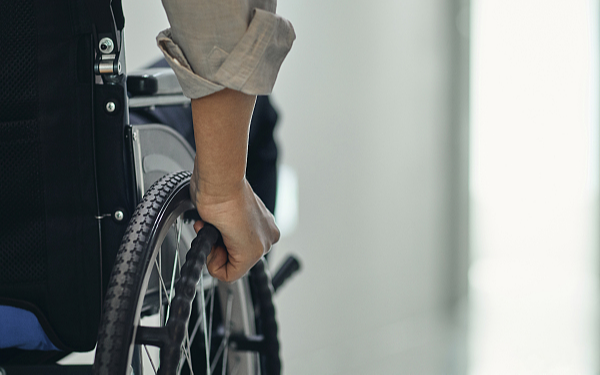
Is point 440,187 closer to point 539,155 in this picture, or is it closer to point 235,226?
point 539,155

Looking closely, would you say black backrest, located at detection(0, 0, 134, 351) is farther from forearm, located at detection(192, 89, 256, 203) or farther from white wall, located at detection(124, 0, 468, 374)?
white wall, located at detection(124, 0, 468, 374)

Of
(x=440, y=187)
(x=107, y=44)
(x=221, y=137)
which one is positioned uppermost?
(x=107, y=44)

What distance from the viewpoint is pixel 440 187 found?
292 cm

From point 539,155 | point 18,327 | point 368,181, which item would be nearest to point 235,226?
point 18,327

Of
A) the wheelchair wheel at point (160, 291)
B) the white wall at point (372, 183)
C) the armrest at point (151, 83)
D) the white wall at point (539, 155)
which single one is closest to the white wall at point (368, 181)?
the white wall at point (372, 183)

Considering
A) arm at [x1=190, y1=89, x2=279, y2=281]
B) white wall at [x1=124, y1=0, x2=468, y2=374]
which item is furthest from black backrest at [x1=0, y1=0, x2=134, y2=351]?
white wall at [x1=124, y1=0, x2=468, y2=374]

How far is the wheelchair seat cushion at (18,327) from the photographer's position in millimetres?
639

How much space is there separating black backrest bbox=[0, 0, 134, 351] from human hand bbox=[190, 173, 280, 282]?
97mm

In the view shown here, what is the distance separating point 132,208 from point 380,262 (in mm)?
1968

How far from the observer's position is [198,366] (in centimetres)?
113

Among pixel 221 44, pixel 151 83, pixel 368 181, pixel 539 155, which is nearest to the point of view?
pixel 221 44

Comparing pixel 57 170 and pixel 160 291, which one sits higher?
pixel 57 170

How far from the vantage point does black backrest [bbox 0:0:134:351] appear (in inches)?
24.2

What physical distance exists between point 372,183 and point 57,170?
1885mm
